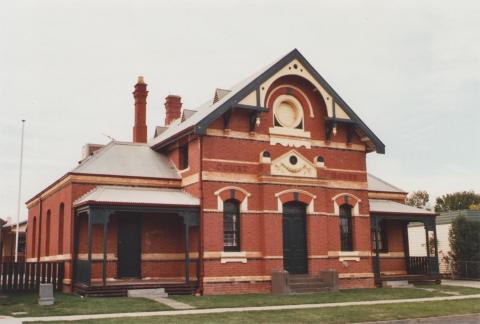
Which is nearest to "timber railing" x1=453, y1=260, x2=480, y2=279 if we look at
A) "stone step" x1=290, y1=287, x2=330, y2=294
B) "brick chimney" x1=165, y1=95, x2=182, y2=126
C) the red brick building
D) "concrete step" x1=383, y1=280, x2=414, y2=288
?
"concrete step" x1=383, y1=280, x2=414, y2=288

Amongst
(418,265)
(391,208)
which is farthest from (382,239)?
(418,265)

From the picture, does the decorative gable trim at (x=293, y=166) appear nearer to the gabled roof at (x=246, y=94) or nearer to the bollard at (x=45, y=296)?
the gabled roof at (x=246, y=94)

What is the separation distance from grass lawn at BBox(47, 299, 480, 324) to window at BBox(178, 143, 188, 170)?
10.2 metres

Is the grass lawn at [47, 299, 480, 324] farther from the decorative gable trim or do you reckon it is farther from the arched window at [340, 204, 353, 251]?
the decorative gable trim

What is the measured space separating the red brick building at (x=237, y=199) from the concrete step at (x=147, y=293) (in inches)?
28.5

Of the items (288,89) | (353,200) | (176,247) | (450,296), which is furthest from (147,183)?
(450,296)

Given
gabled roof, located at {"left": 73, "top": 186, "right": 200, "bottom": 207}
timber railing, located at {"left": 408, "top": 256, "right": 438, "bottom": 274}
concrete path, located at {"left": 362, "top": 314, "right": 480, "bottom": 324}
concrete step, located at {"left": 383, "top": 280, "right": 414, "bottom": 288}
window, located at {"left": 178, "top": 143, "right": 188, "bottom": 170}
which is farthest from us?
timber railing, located at {"left": 408, "top": 256, "right": 438, "bottom": 274}

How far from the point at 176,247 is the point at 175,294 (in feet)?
10.6

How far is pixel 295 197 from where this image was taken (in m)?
23.6

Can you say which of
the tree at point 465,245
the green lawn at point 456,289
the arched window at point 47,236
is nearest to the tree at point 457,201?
the tree at point 465,245

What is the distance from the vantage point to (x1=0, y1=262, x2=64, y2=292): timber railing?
21141 millimetres

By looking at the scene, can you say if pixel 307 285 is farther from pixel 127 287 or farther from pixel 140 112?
pixel 140 112

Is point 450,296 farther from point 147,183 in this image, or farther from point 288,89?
point 147,183

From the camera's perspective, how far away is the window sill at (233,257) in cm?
2192
